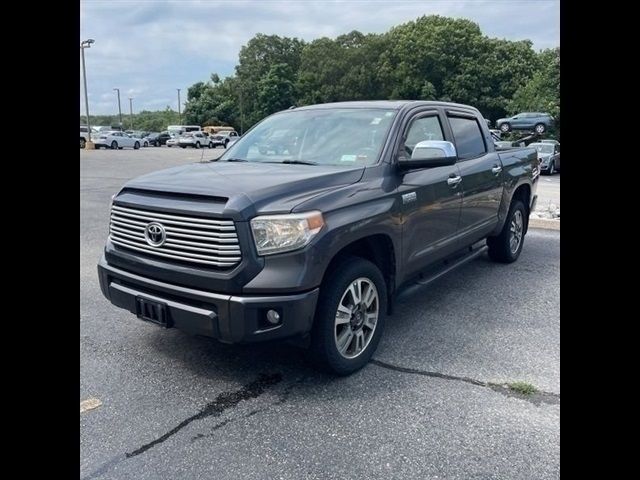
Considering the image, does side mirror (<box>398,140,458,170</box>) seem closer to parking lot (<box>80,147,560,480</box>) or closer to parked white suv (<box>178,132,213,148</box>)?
parking lot (<box>80,147,560,480</box>)

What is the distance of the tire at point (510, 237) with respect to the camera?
6.57 m

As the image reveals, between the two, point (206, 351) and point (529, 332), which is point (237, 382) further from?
point (529, 332)

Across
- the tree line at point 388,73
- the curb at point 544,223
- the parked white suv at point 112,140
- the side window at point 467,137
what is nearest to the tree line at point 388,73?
the tree line at point 388,73

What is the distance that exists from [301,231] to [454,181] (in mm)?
2133

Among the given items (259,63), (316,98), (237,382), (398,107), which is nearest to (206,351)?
(237,382)

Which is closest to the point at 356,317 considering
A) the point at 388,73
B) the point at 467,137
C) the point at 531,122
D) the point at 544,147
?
the point at 467,137

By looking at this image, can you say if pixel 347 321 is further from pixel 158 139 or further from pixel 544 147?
pixel 158 139

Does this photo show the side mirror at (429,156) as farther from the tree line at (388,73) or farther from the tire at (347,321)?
the tree line at (388,73)

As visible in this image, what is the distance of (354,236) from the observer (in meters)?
3.59

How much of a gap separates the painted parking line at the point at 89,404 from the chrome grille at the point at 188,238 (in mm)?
973

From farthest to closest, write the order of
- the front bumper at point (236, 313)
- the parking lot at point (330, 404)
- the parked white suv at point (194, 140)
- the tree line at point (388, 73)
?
1. the parked white suv at point (194, 140)
2. the tree line at point (388, 73)
3. the front bumper at point (236, 313)
4. the parking lot at point (330, 404)

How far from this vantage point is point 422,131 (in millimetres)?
4770
